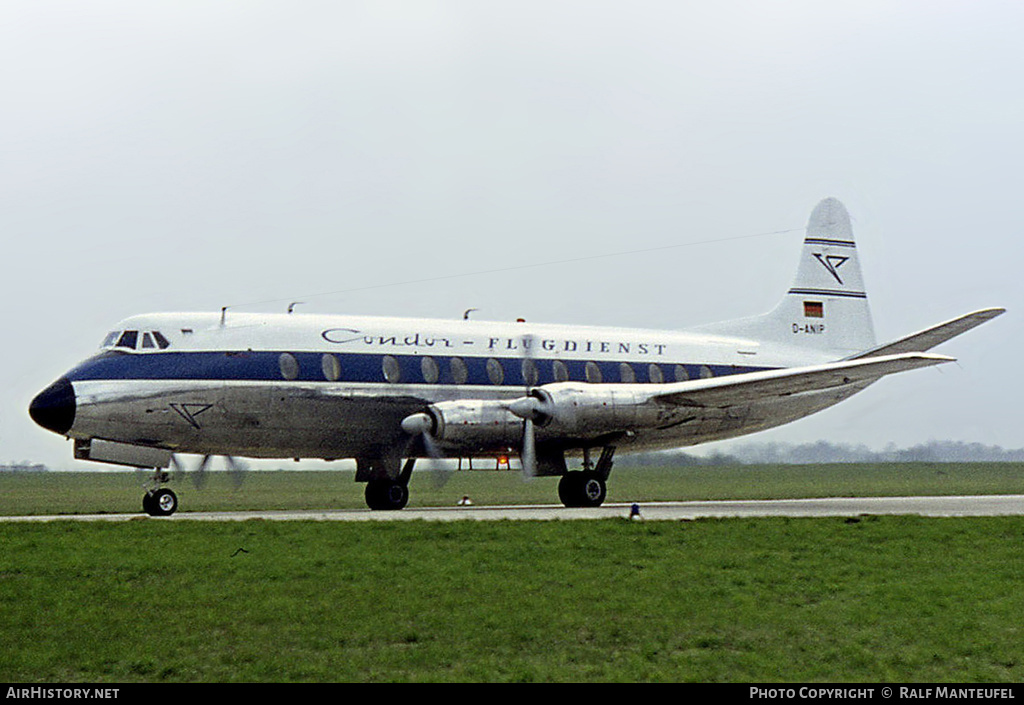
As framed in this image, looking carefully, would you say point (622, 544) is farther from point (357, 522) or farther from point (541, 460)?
point (541, 460)

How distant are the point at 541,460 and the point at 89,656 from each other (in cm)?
1762

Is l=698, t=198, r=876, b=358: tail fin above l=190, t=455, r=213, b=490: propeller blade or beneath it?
above

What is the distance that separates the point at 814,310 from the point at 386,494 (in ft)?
47.8

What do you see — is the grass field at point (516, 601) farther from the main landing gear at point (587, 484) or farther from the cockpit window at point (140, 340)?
the main landing gear at point (587, 484)

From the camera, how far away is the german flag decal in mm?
34312

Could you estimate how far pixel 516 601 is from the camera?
1332cm

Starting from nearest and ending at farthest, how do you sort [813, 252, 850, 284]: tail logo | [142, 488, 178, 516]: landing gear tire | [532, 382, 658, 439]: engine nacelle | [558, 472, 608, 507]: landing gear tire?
[142, 488, 178, 516]: landing gear tire < [532, 382, 658, 439]: engine nacelle < [558, 472, 608, 507]: landing gear tire < [813, 252, 850, 284]: tail logo

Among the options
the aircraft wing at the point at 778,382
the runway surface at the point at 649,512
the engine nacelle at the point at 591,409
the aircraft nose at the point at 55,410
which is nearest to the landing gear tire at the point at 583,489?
the runway surface at the point at 649,512

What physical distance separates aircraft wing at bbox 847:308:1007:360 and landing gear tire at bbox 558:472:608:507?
895cm

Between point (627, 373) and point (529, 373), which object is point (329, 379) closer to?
point (529, 373)

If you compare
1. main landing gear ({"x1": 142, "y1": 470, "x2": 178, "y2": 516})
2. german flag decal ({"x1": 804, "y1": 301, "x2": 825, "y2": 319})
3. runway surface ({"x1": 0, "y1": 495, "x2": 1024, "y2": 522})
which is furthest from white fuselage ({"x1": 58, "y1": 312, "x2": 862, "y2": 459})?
german flag decal ({"x1": 804, "y1": 301, "x2": 825, "y2": 319})

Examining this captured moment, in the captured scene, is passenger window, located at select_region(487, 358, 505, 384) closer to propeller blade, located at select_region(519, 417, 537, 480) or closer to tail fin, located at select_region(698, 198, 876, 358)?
propeller blade, located at select_region(519, 417, 537, 480)
